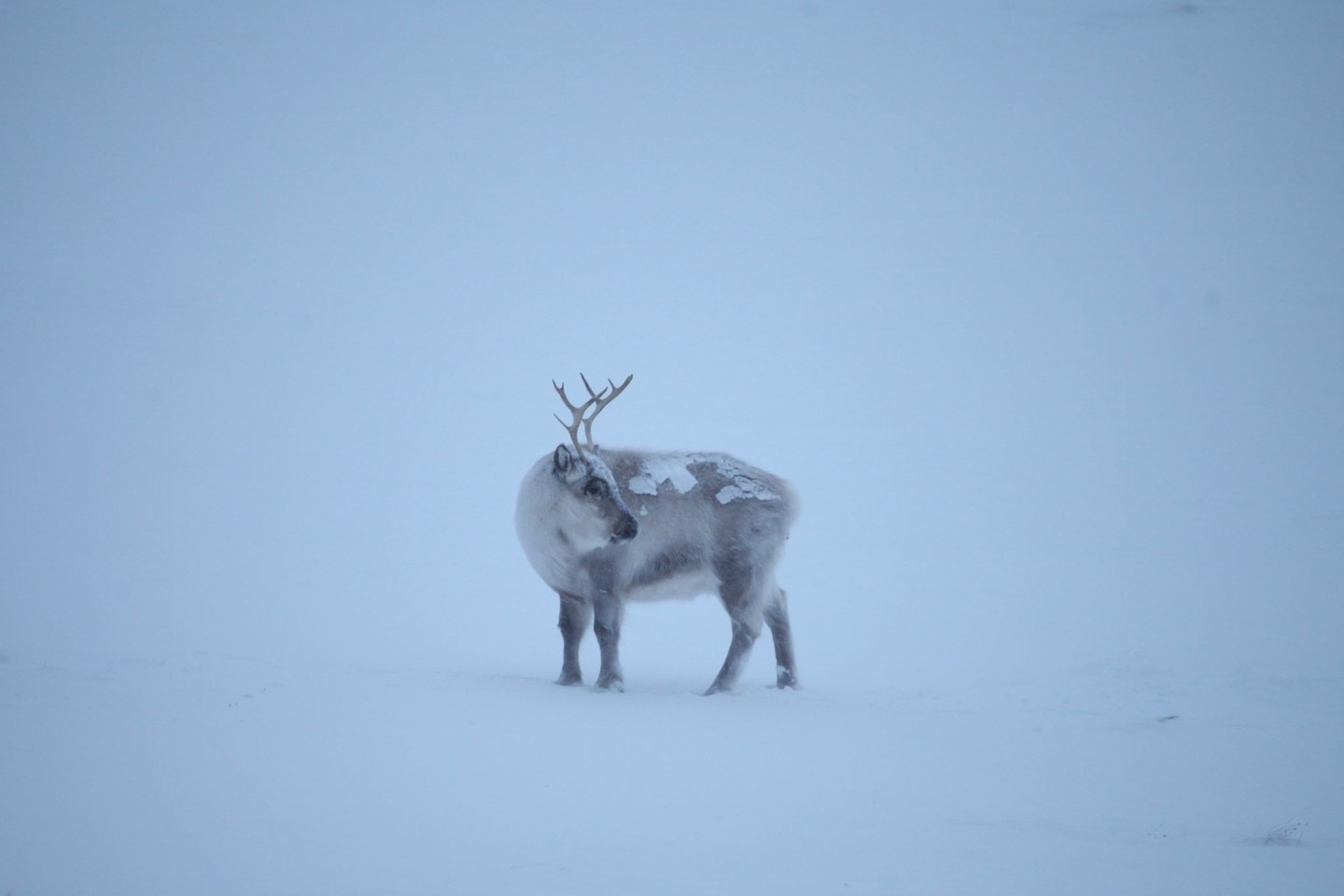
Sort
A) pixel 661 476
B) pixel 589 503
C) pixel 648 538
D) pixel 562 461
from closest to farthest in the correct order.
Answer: pixel 589 503
pixel 562 461
pixel 648 538
pixel 661 476

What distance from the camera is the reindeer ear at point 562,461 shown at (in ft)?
29.5

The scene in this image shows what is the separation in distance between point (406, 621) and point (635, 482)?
455 centimetres

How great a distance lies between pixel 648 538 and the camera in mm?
9234

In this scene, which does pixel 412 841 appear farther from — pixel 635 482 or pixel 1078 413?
pixel 1078 413

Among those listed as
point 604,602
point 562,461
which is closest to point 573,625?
point 604,602

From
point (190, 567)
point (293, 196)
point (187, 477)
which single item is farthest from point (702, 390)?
point (293, 196)

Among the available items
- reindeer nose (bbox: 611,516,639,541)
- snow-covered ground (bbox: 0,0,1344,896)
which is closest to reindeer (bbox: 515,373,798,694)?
reindeer nose (bbox: 611,516,639,541)

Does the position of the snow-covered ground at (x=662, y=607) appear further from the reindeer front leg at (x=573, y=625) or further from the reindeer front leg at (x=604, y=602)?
the reindeer front leg at (x=604, y=602)

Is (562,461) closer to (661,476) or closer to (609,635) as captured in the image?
(661,476)

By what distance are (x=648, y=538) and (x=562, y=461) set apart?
3.42 ft

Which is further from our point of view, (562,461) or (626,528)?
(562,461)

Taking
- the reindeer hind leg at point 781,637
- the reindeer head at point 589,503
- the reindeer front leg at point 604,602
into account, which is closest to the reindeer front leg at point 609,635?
the reindeer front leg at point 604,602

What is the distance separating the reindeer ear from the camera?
29.5 ft

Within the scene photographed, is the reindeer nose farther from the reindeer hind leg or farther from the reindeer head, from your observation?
the reindeer hind leg
